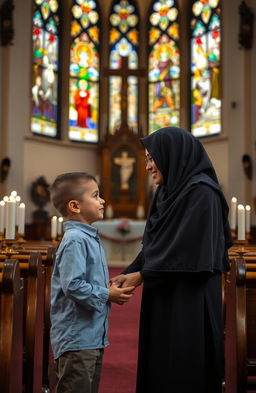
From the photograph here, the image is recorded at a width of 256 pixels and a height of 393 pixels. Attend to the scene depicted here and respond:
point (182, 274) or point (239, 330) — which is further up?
point (182, 274)

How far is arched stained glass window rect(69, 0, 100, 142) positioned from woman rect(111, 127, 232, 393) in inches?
489

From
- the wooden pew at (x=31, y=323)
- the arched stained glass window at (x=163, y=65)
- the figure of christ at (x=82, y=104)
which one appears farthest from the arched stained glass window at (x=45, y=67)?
the wooden pew at (x=31, y=323)

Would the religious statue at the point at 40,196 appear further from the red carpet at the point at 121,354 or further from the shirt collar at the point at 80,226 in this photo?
the shirt collar at the point at 80,226

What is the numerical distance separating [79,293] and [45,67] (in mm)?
12635

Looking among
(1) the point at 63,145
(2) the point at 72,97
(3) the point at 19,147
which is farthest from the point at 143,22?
(3) the point at 19,147

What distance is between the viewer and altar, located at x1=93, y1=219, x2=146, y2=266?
467 inches

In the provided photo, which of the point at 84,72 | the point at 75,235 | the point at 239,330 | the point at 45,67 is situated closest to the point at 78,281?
the point at 75,235

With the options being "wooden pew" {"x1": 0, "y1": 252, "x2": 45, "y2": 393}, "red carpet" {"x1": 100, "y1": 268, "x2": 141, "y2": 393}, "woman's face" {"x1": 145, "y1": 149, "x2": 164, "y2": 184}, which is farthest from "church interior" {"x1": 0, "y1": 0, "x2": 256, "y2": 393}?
"woman's face" {"x1": 145, "y1": 149, "x2": 164, "y2": 184}

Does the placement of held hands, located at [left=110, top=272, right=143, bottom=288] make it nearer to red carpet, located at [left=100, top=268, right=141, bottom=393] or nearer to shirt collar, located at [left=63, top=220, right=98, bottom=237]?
shirt collar, located at [left=63, top=220, right=98, bottom=237]

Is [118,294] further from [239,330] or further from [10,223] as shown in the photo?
[10,223]

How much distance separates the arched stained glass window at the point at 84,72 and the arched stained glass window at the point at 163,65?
149 cm

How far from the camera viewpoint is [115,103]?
1489cm

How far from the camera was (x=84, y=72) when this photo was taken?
14.7 metres

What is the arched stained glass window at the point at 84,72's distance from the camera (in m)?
14.5
